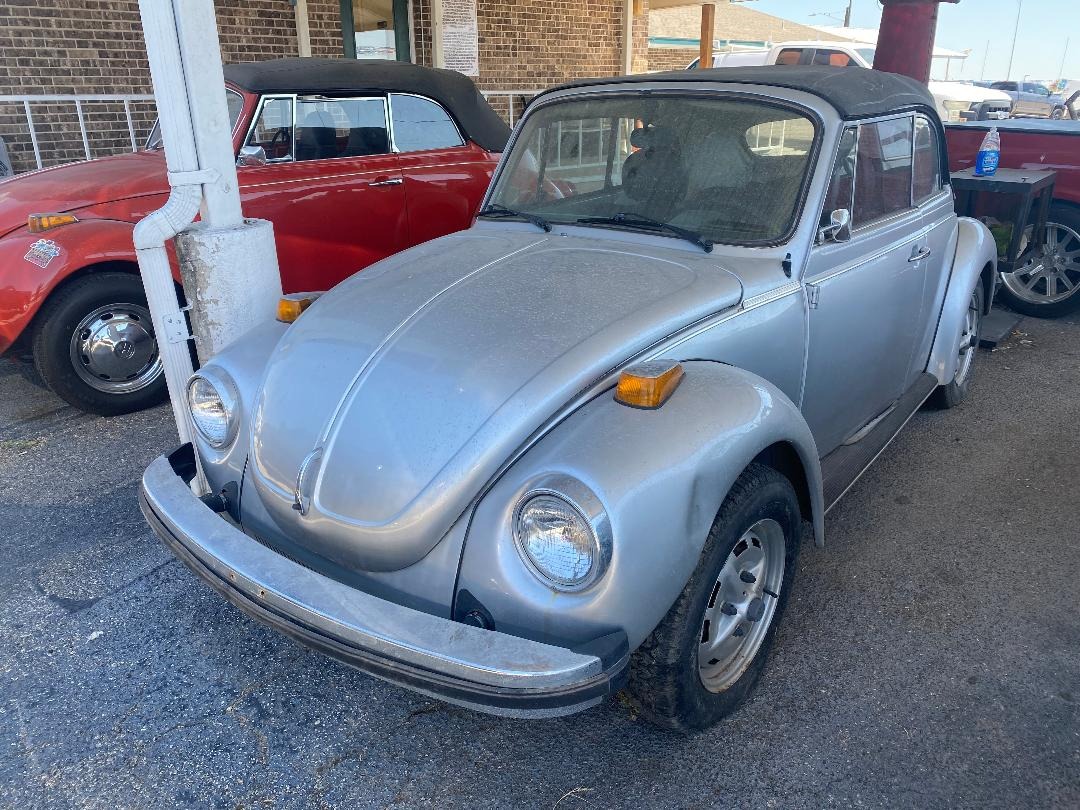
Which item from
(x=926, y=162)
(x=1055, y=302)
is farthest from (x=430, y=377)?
(x=1055, y=302)

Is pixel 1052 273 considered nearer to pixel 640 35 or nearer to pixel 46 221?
pixel 46 221

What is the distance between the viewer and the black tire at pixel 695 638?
2166 mm

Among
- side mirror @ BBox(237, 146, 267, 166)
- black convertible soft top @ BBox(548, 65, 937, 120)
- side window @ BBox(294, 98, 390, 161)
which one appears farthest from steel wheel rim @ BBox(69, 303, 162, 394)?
black convertible soft top @ BBox(548, 65, 937, 120)

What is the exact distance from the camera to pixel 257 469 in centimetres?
249

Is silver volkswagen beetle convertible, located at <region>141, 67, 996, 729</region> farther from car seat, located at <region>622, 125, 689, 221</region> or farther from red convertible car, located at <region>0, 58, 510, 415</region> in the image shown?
red convertible car, located at <region>0, 58, 510, 415</region>

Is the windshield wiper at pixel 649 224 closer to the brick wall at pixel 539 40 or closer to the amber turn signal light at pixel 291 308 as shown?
the amber turn signal light at pixel 291 308

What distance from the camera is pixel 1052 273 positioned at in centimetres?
641

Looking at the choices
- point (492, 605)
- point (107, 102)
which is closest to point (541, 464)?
point (492, 605)

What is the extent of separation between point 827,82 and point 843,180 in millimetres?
431

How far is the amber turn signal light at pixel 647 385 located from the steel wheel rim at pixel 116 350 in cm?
370

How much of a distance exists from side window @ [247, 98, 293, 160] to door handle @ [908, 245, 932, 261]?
12.3 feet

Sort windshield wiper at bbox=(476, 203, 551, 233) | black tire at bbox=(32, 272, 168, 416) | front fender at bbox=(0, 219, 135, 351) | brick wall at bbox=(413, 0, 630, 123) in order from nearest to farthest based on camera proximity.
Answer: windshield wiper at bbox=(476, 203, 551, 233) < front fender at bbox=(0, 219, 135, 351) < black tire at bbox=(32, 272, 168, 416) < brick wall at bbox=(413, 0, 630, 123)

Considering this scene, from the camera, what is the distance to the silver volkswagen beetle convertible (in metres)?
2.02

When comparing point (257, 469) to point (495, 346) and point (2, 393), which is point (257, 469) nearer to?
point (495, 346)
